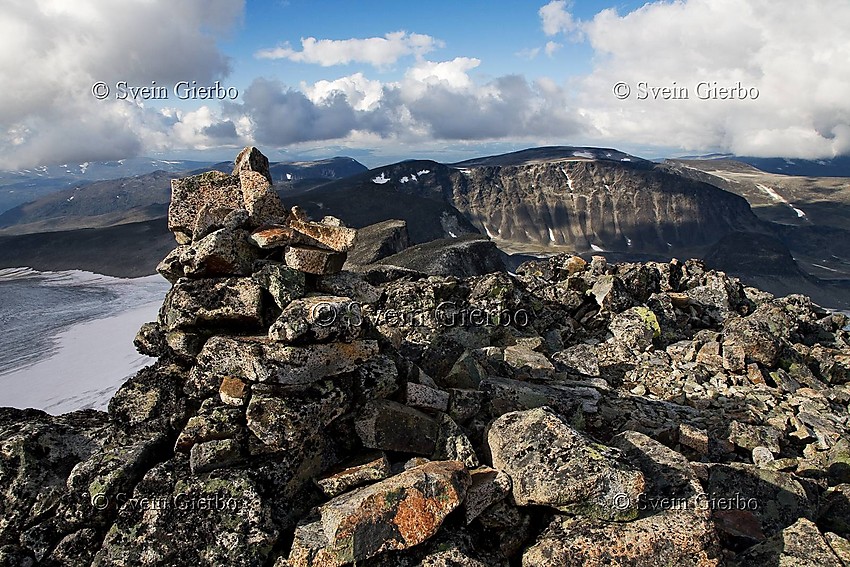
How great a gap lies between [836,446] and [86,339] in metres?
55.1

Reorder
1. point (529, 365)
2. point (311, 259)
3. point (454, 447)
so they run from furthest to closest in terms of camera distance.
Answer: point (529, 365) < point (311, 259) < point (454, 447)

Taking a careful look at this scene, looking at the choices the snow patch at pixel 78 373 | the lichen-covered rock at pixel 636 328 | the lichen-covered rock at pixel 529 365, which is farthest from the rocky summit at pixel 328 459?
the snow patch at pixel 78 373

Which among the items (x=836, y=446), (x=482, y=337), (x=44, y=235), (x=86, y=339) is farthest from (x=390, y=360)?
(x=44, y=235)

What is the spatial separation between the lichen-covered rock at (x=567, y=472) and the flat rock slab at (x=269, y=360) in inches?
128

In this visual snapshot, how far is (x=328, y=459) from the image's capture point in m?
8.55

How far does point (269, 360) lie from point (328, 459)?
1911 mm

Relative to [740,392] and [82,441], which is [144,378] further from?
[740,392]

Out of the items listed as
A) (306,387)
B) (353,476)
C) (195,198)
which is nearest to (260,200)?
(195,198)

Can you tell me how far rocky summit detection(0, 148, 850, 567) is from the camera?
7.25 meters

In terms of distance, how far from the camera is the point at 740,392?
17.7 metres

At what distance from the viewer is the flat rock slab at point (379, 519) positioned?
6961mm

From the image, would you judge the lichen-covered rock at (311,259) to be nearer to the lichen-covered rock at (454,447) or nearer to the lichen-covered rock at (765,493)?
the lichen-covered rock at (454,447)

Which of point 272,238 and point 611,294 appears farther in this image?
point 611,294

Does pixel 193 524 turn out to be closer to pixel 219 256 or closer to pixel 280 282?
pixel 280 282
